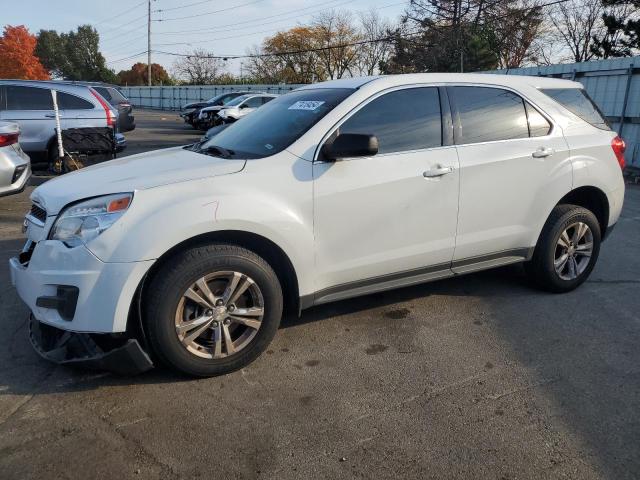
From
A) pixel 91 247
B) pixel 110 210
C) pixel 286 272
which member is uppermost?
pixel 110 210

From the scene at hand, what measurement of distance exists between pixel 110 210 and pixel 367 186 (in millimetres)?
1562

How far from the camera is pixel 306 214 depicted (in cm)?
323

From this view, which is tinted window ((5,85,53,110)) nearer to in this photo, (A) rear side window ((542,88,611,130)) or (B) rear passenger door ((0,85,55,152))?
(B) rear passenger door ((0,85,55,152))

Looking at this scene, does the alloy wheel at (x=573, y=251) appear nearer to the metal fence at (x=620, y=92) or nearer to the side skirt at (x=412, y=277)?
the side skirt at (x=412, y=277)

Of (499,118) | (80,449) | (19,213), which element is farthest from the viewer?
(19,213)

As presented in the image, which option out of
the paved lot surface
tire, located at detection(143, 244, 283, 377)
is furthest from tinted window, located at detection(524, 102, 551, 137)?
tire, located at detection(143, 244, 283, 377)

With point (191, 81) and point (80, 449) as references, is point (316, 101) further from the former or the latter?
point (191, 81)

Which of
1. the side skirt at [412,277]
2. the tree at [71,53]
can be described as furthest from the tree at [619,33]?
the tree at [71,53]

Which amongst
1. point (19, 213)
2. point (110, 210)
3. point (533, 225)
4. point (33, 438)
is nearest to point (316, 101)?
point (110, 210)

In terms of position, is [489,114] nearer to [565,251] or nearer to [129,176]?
[565,251]

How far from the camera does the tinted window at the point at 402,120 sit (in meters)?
3.53

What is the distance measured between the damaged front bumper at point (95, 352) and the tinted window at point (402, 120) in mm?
1871

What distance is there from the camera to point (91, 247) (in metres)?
2.77

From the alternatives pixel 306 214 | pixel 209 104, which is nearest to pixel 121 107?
pixel 209 104
